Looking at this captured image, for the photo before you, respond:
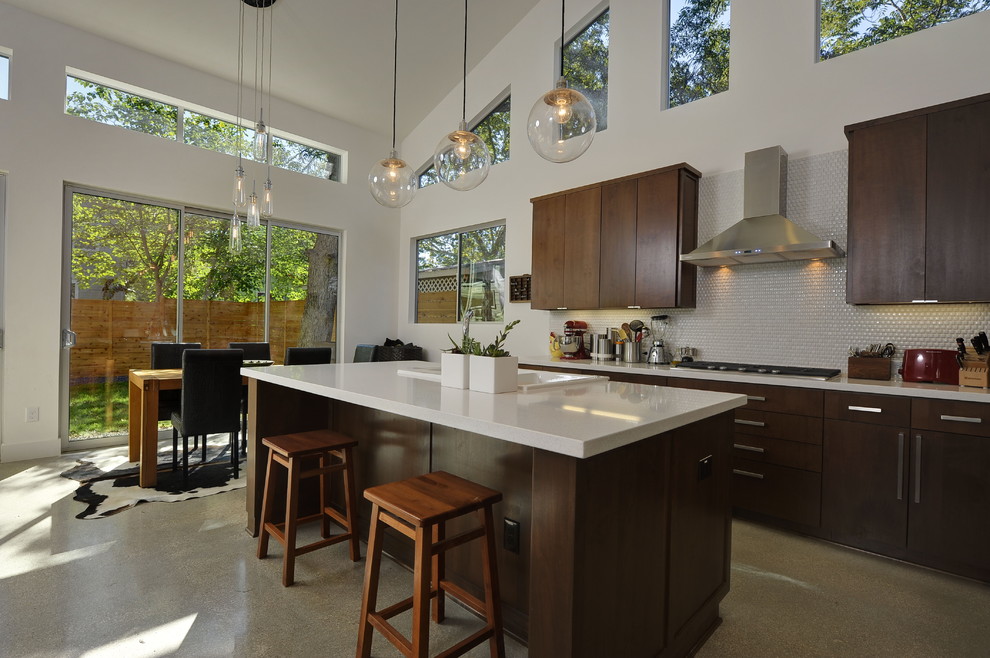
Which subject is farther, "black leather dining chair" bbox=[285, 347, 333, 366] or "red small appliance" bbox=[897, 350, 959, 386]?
"black leather dining chair" bbox=[285, 347, 333, 366]

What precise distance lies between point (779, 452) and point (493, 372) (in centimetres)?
198

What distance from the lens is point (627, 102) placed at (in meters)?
4.23

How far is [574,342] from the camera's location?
432cm

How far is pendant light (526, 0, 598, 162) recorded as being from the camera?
1985 mm

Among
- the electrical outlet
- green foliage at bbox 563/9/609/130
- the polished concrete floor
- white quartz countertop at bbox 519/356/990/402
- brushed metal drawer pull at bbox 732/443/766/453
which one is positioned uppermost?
green foliage at bbox 563/9/609/130

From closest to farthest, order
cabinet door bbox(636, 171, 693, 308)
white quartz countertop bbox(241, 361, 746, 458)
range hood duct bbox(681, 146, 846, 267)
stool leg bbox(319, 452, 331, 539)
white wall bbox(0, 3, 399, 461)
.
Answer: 1. white quartz countertop bbox(241, 361, 746, 458)
2. stool leg bbox(319, 452, 331, 539)
3. range hood duct bbox(681, 146, 846, 267)
4. cabinet door bbox(636, 171, 693, 308)
5. white wall bbox(0, 3, 399, 461)

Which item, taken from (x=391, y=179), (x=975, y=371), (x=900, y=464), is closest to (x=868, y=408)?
(x=900, y=464)

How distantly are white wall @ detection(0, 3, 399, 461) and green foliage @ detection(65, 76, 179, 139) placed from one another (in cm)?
10

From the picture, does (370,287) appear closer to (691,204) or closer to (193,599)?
(691,204)

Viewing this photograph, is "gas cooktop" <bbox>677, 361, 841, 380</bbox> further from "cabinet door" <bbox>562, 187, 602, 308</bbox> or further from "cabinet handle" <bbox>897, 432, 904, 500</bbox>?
"cabinet door" <bbox>562, 187, 602, 308</bbox>

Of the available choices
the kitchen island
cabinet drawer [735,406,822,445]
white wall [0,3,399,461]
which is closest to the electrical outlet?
the kitchen island

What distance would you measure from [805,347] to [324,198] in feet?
16.7

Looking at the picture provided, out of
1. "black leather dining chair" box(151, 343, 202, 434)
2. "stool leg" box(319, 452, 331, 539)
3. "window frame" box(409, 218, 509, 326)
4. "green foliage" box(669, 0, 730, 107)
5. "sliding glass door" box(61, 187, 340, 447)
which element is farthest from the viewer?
"window frame" box(409, 218, 509, 326)

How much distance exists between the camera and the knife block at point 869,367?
2.77 metres
